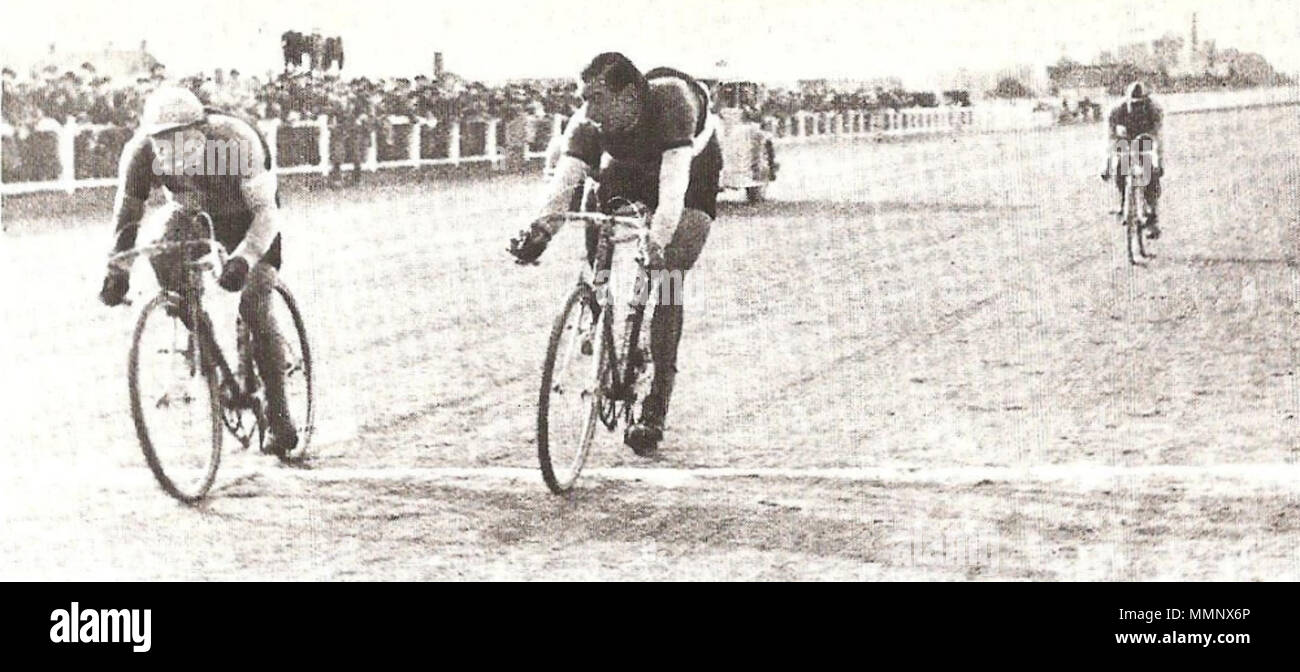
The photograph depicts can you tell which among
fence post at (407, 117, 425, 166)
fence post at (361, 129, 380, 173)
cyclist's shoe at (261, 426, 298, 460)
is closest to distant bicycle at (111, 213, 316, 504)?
cyclist's shoe at (261, 426, 298, 460)

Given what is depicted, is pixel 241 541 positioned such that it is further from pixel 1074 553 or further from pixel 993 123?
pixel 993 123

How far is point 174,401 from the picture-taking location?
18.7ft

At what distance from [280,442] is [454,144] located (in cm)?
1789

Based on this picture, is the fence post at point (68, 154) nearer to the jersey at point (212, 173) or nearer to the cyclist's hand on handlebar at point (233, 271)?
the jersey at point (212, 173)

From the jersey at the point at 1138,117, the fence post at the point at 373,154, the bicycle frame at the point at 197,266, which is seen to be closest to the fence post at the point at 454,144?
the fence post at the point at 373,154

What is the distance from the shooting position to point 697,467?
6355mm

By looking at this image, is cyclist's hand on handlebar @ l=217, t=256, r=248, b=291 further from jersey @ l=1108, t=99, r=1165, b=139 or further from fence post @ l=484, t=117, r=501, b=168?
fence post @ l=484, t=117, r=501, b=168

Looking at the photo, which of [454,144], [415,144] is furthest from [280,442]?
[454,144]

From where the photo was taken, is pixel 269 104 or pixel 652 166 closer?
pixel 652 166

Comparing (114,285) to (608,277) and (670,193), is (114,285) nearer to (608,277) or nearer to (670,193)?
(608,277)

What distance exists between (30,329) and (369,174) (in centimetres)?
1295

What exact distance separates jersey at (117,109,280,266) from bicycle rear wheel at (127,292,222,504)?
0.95 ft

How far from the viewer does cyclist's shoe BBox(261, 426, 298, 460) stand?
20.4 ft
